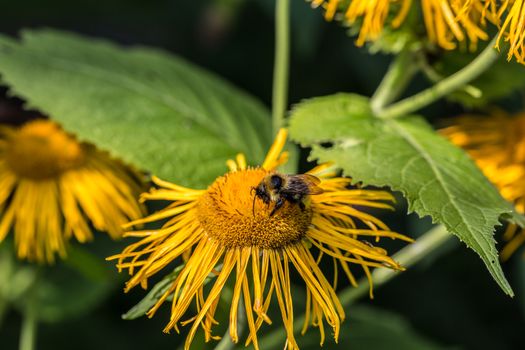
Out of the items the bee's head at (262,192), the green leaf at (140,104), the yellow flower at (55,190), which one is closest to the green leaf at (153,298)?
the bee's head at (262,192)

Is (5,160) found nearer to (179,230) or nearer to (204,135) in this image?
(204,135)

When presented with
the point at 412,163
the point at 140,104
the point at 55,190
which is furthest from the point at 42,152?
the point at 412,163

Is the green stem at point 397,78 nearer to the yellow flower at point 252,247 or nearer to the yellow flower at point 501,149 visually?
the yellow flower at point 501,149

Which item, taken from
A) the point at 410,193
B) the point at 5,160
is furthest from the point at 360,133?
the point at 5,160

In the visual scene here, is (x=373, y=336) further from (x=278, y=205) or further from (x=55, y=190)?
(x=278, y=205)

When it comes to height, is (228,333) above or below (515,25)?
below

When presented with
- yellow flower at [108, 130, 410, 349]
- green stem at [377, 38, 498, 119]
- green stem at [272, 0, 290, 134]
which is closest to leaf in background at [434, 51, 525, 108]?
green stem at [377, 38, 498, 119]
